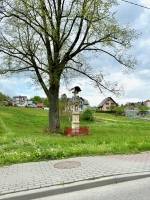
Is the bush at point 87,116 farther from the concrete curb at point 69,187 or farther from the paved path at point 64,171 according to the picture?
the concrete curb at point 69,187

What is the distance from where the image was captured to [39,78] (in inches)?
669

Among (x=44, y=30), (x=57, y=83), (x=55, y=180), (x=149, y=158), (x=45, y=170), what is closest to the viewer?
(x=55, y=180)

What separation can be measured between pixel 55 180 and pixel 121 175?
158 cm

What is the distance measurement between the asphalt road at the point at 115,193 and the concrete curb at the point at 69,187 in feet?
0.34

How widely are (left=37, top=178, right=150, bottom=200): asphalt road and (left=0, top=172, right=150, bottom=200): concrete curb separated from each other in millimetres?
105

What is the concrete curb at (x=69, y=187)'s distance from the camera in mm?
4223

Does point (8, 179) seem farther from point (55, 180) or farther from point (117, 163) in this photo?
point (117, 163)

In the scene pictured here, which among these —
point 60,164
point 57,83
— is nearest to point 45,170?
point 60,164

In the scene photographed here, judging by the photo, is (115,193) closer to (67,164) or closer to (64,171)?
(64,171)

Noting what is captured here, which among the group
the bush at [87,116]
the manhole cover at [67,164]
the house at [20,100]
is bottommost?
the manhole cover at [67,164]

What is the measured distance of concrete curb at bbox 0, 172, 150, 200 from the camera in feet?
13.9

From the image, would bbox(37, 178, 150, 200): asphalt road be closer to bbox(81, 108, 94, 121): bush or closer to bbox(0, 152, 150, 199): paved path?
bbox(0, 152, 150, 199): paved path

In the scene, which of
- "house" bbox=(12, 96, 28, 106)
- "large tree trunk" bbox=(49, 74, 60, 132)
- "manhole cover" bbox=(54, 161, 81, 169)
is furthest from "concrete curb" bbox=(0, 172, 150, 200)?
"house" bbox=(12, 96, 28, 106)

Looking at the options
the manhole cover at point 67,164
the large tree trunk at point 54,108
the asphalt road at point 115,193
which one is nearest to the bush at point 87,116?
the large tree trunk at point 54,108
